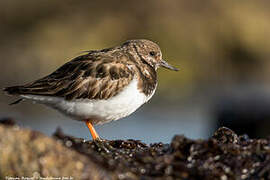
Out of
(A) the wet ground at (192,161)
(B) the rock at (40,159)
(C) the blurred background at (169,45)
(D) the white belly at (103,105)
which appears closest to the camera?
(B) the rock at (40,159)

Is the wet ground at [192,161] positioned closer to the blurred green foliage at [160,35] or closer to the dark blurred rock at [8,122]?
the dark blurred rock at [8,122]

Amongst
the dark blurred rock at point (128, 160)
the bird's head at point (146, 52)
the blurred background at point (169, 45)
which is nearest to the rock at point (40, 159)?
the dark blurred rock at point (128, 160)

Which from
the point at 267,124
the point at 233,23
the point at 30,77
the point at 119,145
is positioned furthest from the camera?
the point at 233,23

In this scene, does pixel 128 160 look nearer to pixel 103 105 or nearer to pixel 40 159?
pixel 40 159

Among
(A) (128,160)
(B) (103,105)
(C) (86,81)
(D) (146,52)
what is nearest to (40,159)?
(A) (128,160)

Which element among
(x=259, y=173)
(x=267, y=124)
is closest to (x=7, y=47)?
(x=267, y=124)

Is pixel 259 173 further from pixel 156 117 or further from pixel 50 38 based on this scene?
pixel 50 38

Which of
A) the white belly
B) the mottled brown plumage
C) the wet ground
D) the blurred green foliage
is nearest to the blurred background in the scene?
the blurred green foliage
